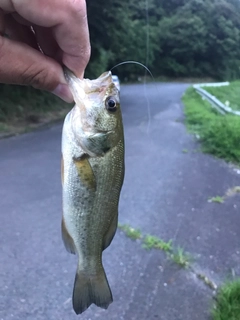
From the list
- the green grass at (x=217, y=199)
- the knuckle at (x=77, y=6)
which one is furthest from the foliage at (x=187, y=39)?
the knuckle at (x=77, y=6)

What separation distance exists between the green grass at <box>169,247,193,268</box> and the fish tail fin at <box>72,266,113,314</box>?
301cm

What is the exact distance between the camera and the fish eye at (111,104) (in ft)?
6.16

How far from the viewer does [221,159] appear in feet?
31.0

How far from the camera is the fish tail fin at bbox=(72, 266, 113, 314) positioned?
6.23 ft

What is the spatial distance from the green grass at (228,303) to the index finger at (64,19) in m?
2.80

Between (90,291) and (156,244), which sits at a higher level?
(90,291)

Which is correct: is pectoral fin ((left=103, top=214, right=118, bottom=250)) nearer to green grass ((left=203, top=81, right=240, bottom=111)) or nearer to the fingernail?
the fingernail

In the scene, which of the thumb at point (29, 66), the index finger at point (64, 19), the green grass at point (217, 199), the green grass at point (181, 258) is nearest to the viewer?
the index finger at point (64, 19)

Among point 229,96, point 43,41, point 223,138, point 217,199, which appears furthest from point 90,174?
point 229,96

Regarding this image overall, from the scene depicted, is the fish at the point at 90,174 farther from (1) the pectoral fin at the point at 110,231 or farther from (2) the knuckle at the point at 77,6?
(2) the knuckle at the point at 77,6

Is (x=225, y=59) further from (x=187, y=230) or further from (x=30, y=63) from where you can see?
(x=30, y=63)

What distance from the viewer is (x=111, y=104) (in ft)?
6.19

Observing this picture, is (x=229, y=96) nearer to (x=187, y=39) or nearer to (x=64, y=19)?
(x=64, y=19)

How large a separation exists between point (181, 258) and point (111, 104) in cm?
339
